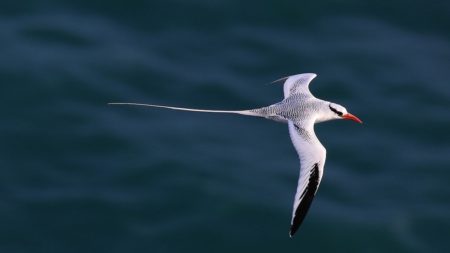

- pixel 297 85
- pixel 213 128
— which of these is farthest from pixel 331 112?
pixel 213 128

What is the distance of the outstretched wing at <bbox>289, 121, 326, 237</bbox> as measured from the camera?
18.3 meters

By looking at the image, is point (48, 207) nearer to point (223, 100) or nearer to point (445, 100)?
point (223, 100)

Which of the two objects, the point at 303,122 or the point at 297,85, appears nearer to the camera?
the point at 303,122

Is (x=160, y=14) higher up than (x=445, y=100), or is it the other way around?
(x=160, y=14)

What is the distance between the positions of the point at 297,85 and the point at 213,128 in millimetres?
2673

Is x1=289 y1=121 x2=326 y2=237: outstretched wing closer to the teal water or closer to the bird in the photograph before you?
the bird

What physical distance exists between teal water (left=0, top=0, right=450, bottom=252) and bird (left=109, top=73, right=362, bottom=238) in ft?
5.67

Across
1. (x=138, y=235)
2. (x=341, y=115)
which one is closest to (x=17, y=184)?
(x=138, y=235)

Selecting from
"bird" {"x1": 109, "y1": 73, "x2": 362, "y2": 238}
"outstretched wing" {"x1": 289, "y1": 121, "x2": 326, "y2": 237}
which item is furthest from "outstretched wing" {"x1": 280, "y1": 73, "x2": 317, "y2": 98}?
"outstretched wing" {"x1": 289, "y1": 121, "x2": 326, "y2": 237}

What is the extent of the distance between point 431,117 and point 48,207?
30.8 feet

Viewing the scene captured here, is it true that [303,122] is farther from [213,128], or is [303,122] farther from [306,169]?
[213,128]

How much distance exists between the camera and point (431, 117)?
82.3ft

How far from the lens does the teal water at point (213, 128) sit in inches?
861

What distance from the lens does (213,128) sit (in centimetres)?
2414
